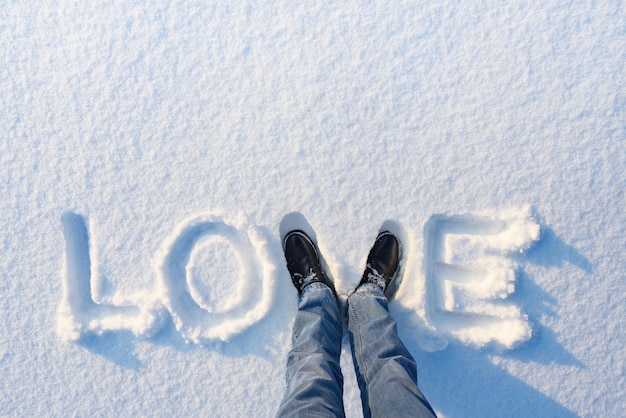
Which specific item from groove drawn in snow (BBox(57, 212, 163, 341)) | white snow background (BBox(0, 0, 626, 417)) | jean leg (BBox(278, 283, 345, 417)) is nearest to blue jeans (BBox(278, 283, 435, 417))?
jean leg (BBox(278, 283, 345, 417))

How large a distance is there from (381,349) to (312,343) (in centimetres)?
19

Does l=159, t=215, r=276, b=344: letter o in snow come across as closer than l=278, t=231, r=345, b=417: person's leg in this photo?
Answer: No

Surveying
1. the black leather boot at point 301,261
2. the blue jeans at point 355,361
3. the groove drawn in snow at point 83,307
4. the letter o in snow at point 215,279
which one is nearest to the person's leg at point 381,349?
the blue jeans at point 355,361

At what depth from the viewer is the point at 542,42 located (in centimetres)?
131

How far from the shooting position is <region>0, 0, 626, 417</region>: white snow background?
1.30m

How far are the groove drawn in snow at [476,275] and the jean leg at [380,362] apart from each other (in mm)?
206

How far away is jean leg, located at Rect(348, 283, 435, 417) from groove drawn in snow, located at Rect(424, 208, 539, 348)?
206 millimetres

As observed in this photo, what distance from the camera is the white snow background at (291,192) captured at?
1.30 m

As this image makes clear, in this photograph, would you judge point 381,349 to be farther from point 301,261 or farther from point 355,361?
point 301,261

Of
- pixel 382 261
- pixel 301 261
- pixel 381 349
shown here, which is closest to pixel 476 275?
pixel 382 261

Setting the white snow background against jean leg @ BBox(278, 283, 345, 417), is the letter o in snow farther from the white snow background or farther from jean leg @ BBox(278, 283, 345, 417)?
jean leg @ BBox(278, 283, 345, 417)

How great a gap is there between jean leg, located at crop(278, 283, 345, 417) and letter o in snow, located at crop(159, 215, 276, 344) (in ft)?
0.49

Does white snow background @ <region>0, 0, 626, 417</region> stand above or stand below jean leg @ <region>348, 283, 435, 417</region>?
above

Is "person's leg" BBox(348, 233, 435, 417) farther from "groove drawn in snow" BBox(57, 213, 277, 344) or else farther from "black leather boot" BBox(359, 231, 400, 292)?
"groove drawn in snow" BBox(57, 213, 277, 344)
